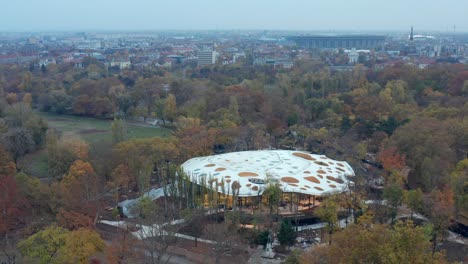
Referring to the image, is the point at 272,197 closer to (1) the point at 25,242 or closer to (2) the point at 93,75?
(1) the point at 25,242

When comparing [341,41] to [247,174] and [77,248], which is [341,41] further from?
[77,248]

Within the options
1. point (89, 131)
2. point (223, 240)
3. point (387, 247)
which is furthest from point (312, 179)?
point (89, 131)

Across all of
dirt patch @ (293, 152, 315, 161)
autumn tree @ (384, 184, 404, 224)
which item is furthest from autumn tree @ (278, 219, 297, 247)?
dirt patch @ (293, 152, 315, 161)

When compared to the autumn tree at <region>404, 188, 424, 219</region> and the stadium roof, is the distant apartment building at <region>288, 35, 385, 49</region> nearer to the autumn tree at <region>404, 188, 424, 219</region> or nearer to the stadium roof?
the stadium roof

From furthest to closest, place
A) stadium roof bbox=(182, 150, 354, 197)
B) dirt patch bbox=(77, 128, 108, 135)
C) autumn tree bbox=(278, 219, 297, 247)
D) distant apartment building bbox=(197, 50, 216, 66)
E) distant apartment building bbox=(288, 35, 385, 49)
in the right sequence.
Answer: distant apartment building bbox=(288, 35, 385, 49), distant apartment building bbox=(197, 50, 216, 66), dirt patch bbox=(77, 128, 108, 135), stadium roof bbox=(182, 150, 354, 197), autumn tree bbox=(278, 219, 297, 247)

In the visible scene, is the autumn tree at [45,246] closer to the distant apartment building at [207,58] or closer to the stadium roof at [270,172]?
the stadium roof at [270,172]

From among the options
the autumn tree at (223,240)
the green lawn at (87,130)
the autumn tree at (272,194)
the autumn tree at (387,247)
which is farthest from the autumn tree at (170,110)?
the autumn tree at (387,247)

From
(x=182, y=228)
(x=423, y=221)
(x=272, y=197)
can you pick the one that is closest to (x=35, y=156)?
(x=182, y=228)
